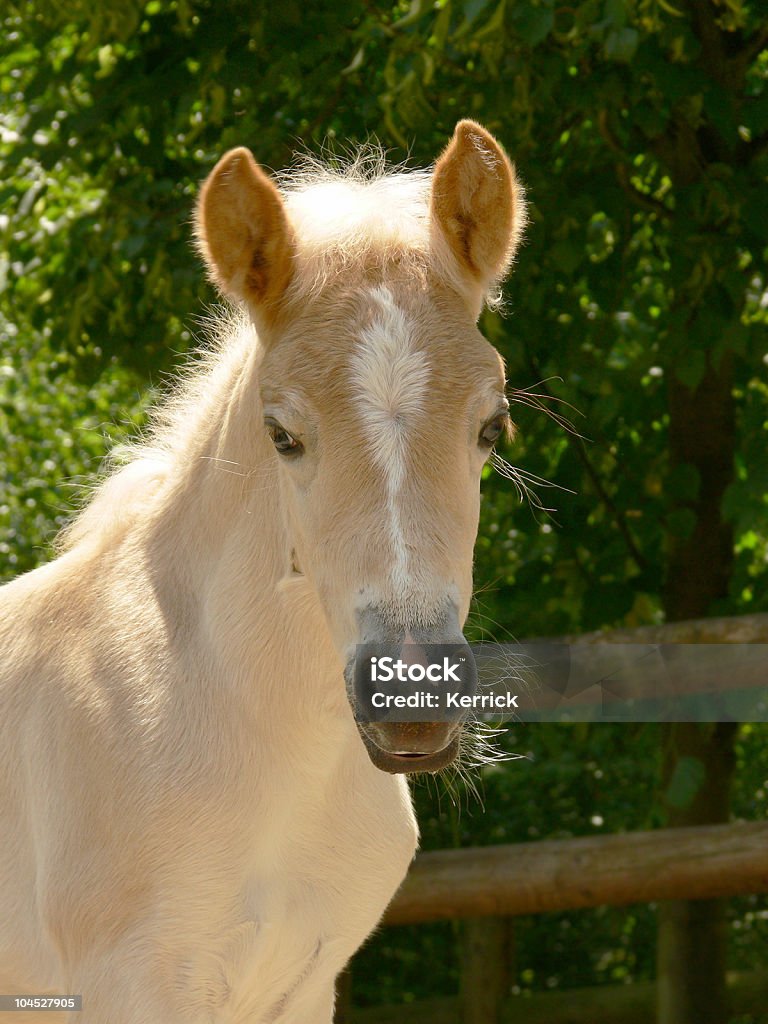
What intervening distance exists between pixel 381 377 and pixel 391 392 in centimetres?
3

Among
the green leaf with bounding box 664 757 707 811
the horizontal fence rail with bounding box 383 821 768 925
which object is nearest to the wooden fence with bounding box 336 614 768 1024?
the horizontal fence rail with bounding box 383 821 768 925

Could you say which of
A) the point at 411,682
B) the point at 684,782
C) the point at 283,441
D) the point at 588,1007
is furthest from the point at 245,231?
the point at 588,1007

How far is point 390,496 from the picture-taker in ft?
5.97

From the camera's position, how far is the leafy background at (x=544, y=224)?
392cm

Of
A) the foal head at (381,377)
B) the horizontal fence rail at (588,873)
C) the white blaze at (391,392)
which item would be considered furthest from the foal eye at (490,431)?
the horizontal fence rail at (588,873)

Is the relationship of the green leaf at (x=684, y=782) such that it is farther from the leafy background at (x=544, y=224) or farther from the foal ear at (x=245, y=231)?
the foal ear at (x=245, y=231)

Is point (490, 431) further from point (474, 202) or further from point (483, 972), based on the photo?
point (483, 972)

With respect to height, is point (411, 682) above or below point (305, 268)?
below

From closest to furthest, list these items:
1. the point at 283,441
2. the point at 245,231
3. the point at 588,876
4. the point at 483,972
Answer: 1. the point at 283,441
2. the point at 245,231
3. the point at 588,876
4. the point at 483,972

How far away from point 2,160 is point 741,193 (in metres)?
2.69

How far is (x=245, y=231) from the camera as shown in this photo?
82.3 inches

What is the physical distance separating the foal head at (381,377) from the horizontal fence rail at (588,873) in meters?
2.54

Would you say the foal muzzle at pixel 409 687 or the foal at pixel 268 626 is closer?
the foal muzzle at pixel 409 687

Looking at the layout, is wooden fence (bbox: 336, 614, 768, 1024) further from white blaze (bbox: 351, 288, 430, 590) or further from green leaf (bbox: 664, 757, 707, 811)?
white blaze (bbox: 351, 288, 430, 590)
